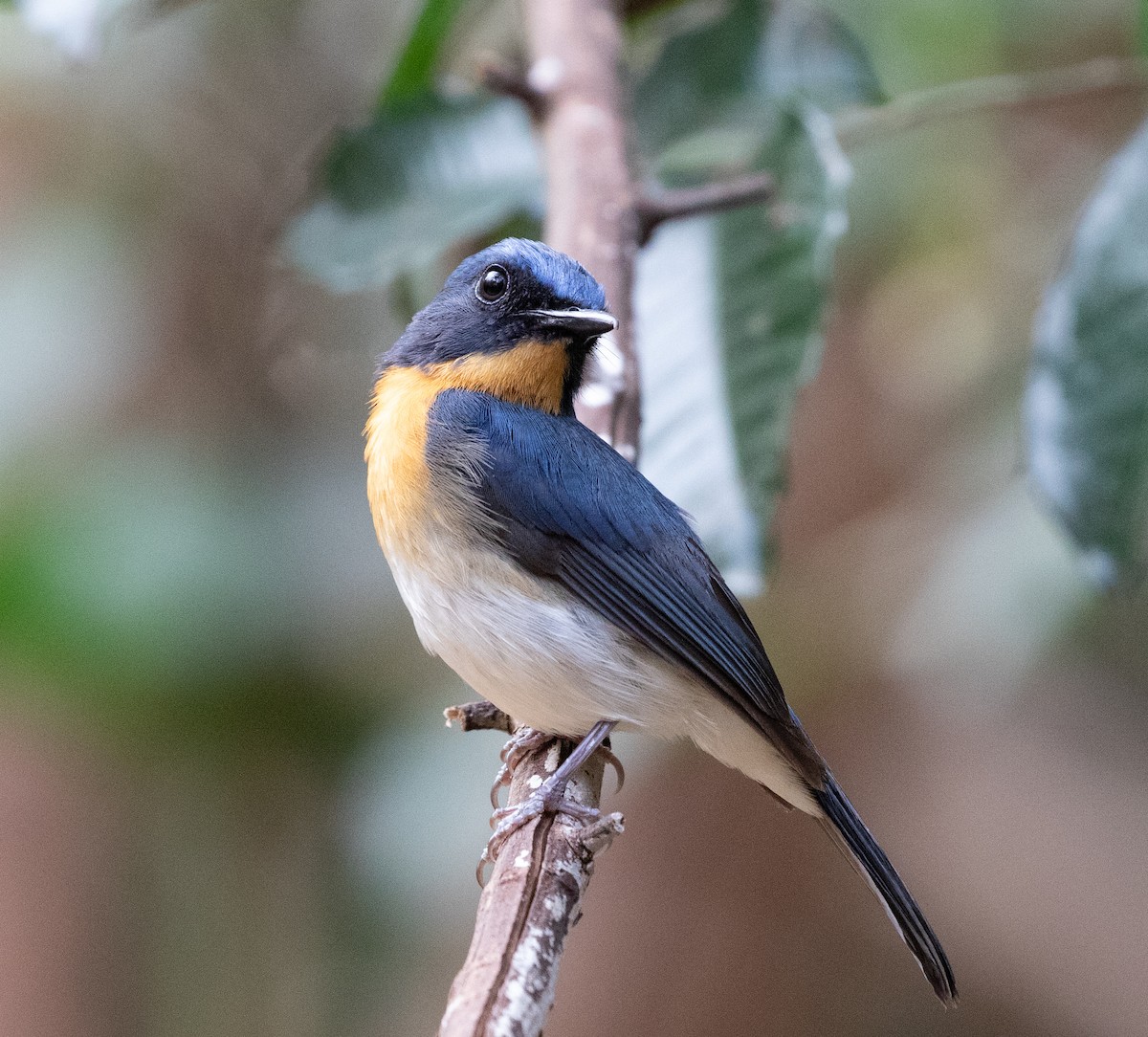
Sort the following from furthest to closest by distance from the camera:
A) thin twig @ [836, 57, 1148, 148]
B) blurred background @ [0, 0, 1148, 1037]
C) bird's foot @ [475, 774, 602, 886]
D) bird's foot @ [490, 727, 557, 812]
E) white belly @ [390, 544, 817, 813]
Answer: blurred background @ [0, 0, 1148, 1037], thin twig @ [836, 57, 1148, 148], bird's foot @ [490, 727, 557, 812], white belly @ [390, 544, 817, 813], bird's foot @ [475, 774, 602, 886]

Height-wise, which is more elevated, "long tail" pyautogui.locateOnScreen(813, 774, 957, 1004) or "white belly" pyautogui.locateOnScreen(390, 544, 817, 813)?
"white belly" pyautogui.locateOnScreen(390, 544, 817, 813)

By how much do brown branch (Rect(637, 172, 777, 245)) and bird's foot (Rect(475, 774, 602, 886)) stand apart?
3.87ft

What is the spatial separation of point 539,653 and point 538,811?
0.28 m

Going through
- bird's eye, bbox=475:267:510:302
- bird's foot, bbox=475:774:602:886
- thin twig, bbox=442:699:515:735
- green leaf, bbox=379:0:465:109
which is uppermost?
green leaf, bbox=379:0:465:109

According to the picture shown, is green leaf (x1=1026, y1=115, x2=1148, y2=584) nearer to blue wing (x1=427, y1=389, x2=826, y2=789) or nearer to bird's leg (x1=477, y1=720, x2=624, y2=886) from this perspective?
blue wing (x1=427, y1=389, x2=826, y2=789)

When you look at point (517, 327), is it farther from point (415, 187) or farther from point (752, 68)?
point (752, 68)

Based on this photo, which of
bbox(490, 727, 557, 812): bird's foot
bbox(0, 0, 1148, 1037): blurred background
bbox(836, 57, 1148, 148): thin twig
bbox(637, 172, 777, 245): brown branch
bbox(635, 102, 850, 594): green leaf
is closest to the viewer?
bbox(490, 727, 557, 812): bird's foot

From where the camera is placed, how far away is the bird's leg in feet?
6.47

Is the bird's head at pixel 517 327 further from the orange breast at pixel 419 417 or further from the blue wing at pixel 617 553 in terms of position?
the blue wing at pixel 617 553

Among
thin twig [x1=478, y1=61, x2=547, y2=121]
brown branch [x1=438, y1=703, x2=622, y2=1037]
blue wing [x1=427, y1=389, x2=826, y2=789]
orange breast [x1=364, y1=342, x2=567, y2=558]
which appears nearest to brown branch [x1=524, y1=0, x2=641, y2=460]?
thin twig [x1=478, y1=61, x2=547, y2=121]

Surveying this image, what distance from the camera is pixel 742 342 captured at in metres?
2.61

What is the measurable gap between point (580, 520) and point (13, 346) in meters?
2.06

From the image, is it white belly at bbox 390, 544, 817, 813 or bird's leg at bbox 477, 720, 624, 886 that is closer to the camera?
bird's leg at bbox 477, 720, 624, 886

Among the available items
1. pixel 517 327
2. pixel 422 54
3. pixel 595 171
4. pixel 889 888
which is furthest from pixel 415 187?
pixel 889 888
